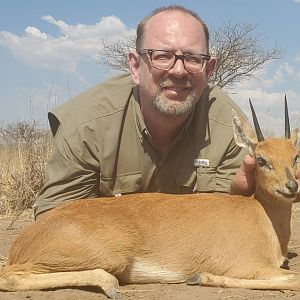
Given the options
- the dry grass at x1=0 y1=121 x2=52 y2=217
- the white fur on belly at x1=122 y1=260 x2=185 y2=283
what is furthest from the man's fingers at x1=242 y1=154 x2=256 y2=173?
the dry grass at x1=0 y1=121 x2=52 y2=217

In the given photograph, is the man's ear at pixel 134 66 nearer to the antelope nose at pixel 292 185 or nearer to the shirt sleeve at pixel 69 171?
the shirt sleeve at pixel 69 171

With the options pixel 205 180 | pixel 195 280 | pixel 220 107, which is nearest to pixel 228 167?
pixel 205 180

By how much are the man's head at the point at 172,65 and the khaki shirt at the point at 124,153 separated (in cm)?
39

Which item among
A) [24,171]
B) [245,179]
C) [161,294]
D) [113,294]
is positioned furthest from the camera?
[24,171]

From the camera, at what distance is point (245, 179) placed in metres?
6.27

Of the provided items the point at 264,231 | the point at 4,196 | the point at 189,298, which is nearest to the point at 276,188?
the point at 264,231

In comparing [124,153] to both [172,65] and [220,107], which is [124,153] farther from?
[220,107]

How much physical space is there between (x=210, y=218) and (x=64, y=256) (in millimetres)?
1418

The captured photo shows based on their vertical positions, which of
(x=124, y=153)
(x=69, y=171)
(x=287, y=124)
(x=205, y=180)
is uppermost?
(x=287, y=124)

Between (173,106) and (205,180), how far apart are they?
959 mm

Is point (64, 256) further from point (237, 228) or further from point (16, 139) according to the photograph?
point (16, 139)

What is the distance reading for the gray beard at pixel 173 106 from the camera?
6477 millimetres

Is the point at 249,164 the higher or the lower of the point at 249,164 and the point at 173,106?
the lower

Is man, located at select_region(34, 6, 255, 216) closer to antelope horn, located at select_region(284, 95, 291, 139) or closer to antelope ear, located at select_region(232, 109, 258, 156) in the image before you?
antelope ear, located at select_region(232, 109, 258, 156)
